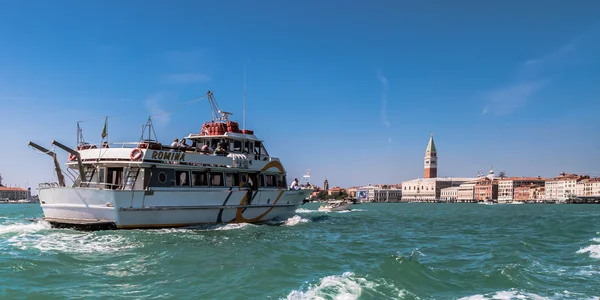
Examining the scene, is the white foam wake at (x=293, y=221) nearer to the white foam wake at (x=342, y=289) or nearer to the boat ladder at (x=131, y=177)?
the boat ladder at (x=131, y=177)

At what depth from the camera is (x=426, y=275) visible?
1259cm

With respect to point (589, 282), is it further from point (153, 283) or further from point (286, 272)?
point (153, 283)

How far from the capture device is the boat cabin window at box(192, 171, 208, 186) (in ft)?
79.7

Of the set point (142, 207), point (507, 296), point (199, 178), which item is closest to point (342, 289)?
point (507, 296)

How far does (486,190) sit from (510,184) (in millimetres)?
9161

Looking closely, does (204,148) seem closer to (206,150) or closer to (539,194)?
(206,150)

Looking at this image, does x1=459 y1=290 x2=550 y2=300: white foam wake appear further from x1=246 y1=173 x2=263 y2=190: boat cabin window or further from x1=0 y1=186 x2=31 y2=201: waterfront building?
x1=0 y1=186 x2=31 y2=201: waterfront building

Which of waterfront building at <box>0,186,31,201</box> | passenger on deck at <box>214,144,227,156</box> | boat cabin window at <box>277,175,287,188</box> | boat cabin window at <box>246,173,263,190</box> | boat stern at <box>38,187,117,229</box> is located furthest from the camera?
waterfront building at <box>0,186,31,201</box>

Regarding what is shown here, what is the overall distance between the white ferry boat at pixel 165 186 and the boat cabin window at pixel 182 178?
0.08 feet

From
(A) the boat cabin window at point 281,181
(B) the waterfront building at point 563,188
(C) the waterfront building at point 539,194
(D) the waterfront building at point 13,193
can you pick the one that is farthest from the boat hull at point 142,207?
(D) the waterfront building at point 13,193

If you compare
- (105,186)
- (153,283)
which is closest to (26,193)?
(105,186)

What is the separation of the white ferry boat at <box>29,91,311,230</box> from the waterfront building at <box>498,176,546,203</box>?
577ft

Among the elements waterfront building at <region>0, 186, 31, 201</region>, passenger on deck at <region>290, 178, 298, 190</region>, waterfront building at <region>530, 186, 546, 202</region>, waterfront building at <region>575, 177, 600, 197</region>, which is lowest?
waterfront building at <region>0, 186, 31, 201</region>

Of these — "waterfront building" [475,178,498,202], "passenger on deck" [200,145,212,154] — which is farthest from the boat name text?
"waterfront building" [475,178,498,202]
